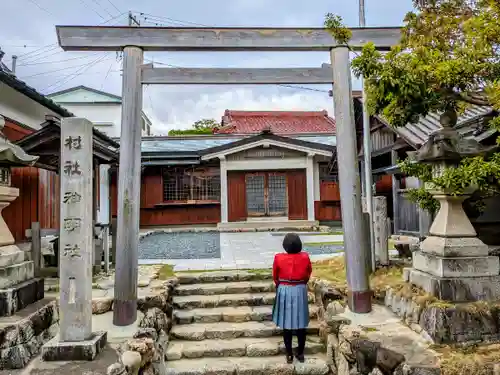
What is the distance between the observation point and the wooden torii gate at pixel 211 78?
5211 millimetres

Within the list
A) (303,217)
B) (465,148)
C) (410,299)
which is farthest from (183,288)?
(303,217)

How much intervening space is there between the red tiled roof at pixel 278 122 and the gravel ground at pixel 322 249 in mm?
17499

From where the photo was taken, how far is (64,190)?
4.24 meters

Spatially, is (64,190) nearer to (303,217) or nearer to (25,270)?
(25,270)

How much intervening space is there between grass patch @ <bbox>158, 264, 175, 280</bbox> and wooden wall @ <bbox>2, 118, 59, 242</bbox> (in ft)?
10.8

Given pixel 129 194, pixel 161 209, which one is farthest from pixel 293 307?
pixel 161 209

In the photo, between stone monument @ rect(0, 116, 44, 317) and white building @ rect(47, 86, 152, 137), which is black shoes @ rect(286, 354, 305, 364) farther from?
white building @ rect(47, 86, 152, 137)

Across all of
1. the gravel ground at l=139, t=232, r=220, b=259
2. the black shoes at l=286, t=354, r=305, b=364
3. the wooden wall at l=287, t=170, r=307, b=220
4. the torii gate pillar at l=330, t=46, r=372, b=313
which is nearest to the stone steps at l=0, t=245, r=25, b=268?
the black shoes at l=286, t=354, r=305, b=364

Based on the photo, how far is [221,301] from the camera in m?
6.38

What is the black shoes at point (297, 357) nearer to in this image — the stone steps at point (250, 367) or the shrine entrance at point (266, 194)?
the stone steps at point (250, 367)

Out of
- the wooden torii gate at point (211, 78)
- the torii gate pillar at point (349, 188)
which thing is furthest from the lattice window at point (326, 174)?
the torii gate pillar at point (349, 188)

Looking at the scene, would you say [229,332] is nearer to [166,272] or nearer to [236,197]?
[166,272]

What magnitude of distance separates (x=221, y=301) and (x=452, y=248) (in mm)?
3717

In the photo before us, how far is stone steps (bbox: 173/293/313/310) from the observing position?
20.9ft
